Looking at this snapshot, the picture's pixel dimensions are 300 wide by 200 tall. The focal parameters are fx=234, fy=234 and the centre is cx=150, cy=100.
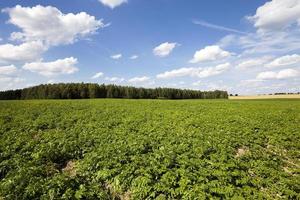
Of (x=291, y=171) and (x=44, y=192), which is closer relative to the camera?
(x=44, y=192)

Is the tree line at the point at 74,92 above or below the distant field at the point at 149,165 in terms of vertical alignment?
above

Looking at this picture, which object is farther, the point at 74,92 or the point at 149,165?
the point at 74,92

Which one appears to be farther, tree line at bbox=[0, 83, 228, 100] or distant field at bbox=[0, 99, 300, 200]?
tree line at bbox=[0, 83, 228, 100]

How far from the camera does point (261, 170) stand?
1109 cm

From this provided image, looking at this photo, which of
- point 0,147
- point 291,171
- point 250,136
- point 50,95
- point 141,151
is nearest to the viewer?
point 291,171

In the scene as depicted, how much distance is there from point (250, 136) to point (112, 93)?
93.1m

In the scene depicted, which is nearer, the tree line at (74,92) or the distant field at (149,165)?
the distant field at (149,165)

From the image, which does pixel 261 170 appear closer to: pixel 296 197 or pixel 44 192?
pixel 296 197

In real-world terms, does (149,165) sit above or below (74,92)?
below

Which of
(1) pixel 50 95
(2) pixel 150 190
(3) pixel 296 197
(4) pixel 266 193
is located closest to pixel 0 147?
(2) pixel 150 190

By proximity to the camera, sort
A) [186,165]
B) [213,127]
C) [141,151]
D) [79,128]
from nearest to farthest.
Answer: [186,165] < [141,151] < [79,128] < [213,127]

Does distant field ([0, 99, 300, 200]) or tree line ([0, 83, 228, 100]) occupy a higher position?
tree line ([0, 83, 228, 100])

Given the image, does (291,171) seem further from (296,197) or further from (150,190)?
(150,190)

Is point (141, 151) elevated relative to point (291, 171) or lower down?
elevated
